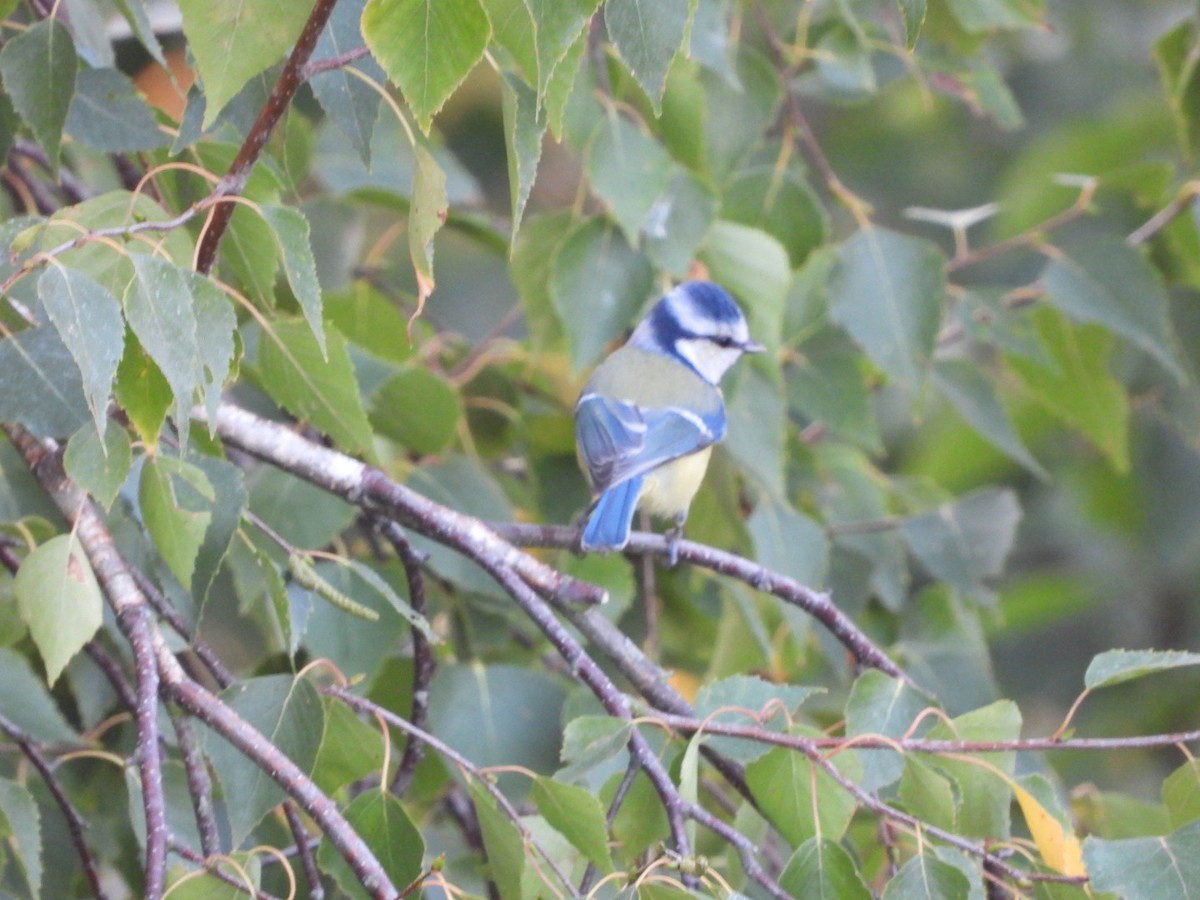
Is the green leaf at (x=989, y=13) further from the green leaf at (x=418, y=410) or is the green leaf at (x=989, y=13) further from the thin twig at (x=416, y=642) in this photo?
the thin twig at (x=416, y=642)

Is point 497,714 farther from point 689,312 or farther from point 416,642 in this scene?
point 689,312

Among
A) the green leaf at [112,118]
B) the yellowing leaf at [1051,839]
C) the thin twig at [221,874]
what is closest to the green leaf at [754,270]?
the green leaf at [112,118]

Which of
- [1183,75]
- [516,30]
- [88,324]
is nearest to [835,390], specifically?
[1183,75]

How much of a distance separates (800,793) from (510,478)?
48.5 inches

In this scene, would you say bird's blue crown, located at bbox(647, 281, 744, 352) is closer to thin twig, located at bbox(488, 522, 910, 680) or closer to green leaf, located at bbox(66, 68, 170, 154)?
thin twig, located at bbox(488, 522, 910, 680)

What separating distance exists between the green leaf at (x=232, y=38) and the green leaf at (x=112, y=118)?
37 cm

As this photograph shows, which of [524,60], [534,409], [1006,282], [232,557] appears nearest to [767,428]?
[534,409]

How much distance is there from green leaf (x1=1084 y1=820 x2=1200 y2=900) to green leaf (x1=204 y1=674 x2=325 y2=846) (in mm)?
635

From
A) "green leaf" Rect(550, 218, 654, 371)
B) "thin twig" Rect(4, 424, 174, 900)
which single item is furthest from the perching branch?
"green leaf" Rect(550, 218, 654, 371)

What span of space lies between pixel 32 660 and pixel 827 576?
1.14 m

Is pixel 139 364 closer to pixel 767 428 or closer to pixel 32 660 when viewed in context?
pixel 32 660

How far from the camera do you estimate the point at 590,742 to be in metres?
1.21

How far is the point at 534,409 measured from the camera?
2488 mm

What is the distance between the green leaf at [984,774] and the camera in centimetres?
127
